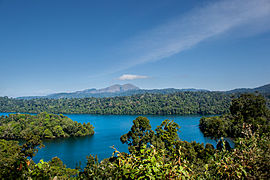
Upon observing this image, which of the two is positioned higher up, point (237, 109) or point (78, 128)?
point (237, 109)

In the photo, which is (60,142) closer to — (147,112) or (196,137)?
(196,137)

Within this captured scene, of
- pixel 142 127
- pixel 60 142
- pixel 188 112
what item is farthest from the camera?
pixel 188 112

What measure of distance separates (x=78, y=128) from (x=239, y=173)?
56692mm

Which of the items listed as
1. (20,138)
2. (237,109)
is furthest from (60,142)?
(237,109)

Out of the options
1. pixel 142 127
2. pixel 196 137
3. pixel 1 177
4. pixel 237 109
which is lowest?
pixel 196 137

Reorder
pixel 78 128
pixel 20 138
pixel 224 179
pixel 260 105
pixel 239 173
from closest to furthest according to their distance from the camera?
pixel 239 173
pixel 224 179
pixel 260 105
pixel 20 138
pixel 78 128

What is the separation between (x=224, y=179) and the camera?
2.70m

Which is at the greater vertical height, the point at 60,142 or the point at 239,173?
the point at 239,173

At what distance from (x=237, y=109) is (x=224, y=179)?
64.3 feet

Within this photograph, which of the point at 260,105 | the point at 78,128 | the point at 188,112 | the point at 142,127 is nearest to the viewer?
the point at 260,105

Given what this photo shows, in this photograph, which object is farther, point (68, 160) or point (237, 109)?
point (68, 160)

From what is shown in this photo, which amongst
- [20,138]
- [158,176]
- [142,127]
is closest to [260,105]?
[142,127]

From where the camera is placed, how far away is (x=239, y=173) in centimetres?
242

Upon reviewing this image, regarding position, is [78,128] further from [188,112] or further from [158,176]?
[188,112]
